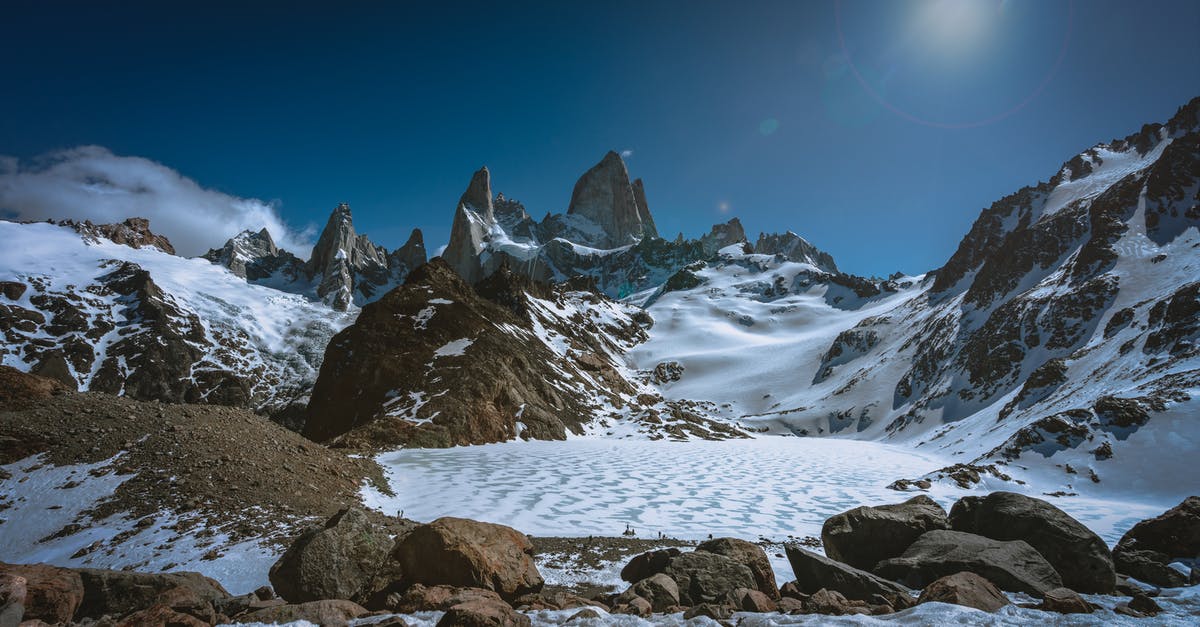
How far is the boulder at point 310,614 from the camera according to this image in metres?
7.03

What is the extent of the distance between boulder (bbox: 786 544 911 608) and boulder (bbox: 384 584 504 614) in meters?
6.27

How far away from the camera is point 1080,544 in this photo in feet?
32.8

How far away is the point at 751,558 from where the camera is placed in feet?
33.5

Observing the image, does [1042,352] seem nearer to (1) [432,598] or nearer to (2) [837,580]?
(2) [837,580]

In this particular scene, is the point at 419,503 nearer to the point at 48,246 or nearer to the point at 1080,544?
the point at 1080,544

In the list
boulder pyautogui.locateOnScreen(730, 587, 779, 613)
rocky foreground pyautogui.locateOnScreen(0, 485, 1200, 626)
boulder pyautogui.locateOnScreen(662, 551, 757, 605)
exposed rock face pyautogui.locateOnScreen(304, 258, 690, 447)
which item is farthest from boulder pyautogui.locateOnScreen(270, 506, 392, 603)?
exposed rock face pyautogui.locateOnScreen(304, 258, 690, 447)

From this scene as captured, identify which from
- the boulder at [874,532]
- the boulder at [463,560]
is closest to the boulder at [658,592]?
the boulder at [463,560]

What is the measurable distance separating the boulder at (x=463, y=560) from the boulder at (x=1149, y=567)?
12.5m

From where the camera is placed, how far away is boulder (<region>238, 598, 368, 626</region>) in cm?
703

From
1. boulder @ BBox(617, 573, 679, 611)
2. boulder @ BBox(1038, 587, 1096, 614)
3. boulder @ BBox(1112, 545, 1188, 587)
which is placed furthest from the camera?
boulder @ BBox(1112, 545, 1188, 587)

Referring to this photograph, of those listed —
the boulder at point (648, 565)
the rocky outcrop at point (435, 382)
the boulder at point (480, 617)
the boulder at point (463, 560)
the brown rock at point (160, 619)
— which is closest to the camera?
the brown rock at point (160, 619)

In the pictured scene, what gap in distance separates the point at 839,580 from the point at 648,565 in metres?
3.75

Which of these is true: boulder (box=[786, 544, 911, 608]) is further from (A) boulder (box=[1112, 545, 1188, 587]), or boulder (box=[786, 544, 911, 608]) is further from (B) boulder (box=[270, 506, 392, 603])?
(B) boulder (box=[270, 506, 392, 603])

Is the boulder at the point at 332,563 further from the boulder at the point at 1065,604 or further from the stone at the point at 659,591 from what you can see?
the boulder at the point at 1065,604
